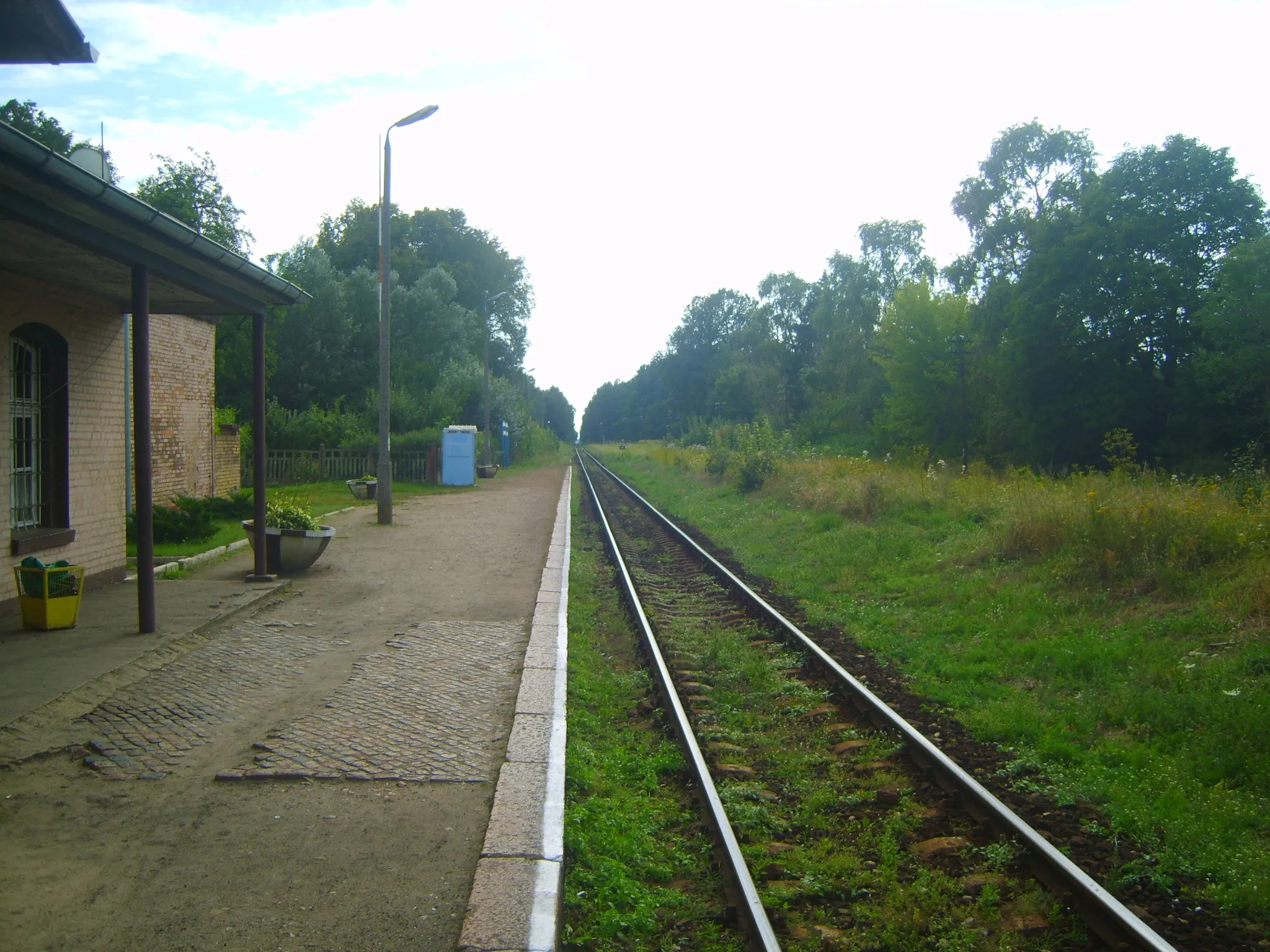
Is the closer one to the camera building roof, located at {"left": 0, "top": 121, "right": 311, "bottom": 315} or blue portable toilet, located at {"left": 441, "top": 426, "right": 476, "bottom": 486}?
building roof, located at {"left": 0, "top": 121, "right": 311, "bottom": 315}

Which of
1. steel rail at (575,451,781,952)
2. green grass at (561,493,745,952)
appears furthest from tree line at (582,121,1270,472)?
green grass at (561,493,745,952)

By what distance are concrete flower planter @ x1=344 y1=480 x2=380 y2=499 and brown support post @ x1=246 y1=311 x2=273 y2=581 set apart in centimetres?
1444

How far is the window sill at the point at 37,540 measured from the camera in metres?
8.81

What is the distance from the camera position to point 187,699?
643 centimetres

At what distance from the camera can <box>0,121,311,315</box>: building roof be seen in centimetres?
582

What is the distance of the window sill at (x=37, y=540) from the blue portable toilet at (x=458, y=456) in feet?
73.3

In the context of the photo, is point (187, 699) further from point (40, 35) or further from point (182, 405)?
point (182, 405)

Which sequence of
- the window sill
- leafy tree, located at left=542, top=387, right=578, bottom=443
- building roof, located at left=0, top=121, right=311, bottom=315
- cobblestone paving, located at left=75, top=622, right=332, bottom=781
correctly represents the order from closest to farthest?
cobblestone paving, located at left=75, top=622, right=332, bottom=781 < building roof, located at left=0, top=121, right=311, bottom=315 < the window sill < leafy tree, located at left=542, top=387, right=578, bottom=443

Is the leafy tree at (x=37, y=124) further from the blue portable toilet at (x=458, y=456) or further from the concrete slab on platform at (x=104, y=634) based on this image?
the concrete slab on platform at (x=104, y=634)

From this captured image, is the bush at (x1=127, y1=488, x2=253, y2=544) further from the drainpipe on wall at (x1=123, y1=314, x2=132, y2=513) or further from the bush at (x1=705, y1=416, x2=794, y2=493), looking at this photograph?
the bush at (x1=705, y1=416, x2=794, y2=493)

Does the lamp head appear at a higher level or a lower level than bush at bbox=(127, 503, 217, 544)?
higher

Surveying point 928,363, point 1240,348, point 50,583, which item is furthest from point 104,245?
point 928,363

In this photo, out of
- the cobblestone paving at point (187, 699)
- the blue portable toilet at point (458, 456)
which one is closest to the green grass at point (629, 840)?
the cobblestone paving at point (187, 699)

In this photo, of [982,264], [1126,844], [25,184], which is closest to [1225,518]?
[1126,844]
